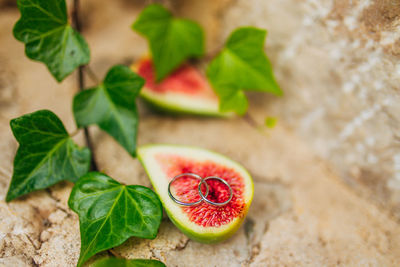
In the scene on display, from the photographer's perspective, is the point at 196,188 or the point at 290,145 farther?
the point at 290,145

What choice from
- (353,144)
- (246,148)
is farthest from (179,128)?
(353,144)

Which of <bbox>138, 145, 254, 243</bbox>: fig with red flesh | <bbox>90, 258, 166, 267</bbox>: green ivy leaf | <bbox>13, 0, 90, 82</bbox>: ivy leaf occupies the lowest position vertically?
<bbox>90, 258, 166, 267</bbox>: green ivy leaf

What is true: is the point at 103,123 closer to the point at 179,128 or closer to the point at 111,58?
the point at 179,128

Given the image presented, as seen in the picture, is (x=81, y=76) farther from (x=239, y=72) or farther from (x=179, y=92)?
(x=239, y=72)

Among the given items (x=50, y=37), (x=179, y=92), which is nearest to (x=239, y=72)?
(x=179, y=92)

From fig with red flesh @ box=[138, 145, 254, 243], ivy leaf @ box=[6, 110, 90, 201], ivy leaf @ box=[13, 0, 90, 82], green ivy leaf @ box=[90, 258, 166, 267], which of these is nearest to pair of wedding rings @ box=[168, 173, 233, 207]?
fig with red flesh @ box=[138, 145, 254, 243]

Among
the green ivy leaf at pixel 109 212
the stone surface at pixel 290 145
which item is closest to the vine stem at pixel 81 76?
the stone surface at pixel 290 145

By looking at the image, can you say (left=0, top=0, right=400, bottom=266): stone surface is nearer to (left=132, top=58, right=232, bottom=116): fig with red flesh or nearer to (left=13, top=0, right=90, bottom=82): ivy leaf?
(left=132, top=58, right=232, bottom=116): fig with red flesh
